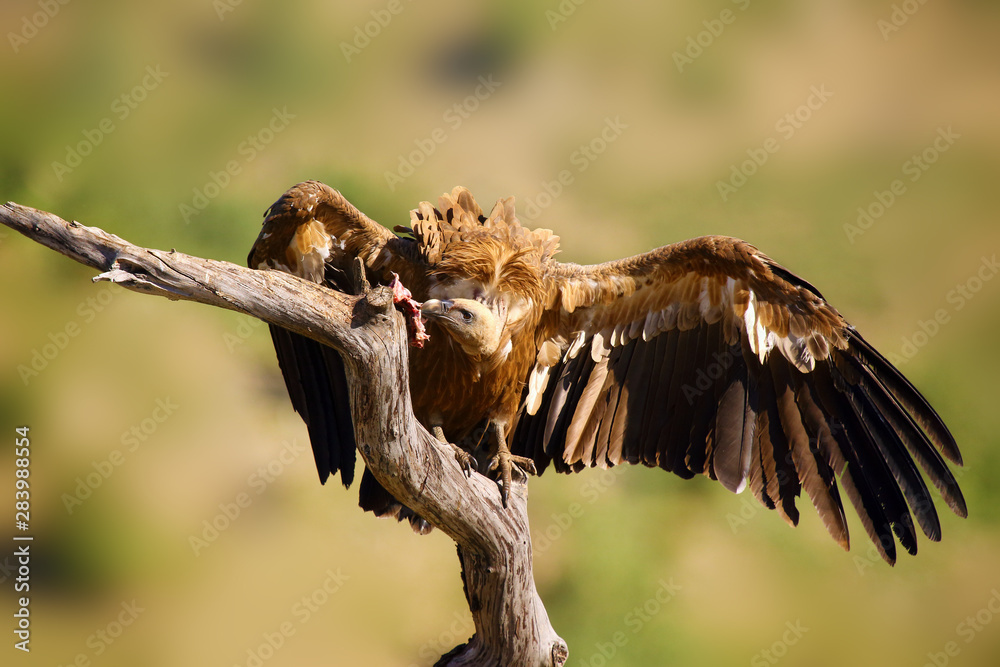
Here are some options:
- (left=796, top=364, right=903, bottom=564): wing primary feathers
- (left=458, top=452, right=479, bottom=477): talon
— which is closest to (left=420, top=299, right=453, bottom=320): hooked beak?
(left=458, top=452, right=479, bottom=477): talon

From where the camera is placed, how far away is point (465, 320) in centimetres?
333

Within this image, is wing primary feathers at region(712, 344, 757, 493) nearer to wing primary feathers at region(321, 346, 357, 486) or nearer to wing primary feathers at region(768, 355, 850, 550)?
wing primary feathers at region(768, 355, 850, 550)

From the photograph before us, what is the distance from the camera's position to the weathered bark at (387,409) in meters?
2.08

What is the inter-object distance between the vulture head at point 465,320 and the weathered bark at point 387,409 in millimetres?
488

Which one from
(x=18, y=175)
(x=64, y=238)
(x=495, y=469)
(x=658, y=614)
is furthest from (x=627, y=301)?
(x=18, y=175)

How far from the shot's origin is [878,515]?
3584 millimetres

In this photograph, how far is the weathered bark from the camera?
208cm

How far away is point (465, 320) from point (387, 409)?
2.62 feet

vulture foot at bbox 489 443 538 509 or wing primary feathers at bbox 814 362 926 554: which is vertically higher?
wing primary feathers at bbox 814 362 926 554

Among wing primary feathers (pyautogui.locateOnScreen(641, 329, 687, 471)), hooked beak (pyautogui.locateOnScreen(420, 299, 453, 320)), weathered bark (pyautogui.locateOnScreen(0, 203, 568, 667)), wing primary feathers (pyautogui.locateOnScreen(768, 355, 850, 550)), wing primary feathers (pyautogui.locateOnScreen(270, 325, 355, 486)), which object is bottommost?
wing primary feathers (pyautogui.locateOnScreen(270, 325, 355, 486))

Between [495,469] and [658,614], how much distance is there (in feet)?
16.2

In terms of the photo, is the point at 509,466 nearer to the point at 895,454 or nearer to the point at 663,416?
the point at 663,416

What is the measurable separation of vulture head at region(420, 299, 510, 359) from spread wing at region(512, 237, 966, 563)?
58 centimetres

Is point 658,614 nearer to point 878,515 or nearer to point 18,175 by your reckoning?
point 878,515
